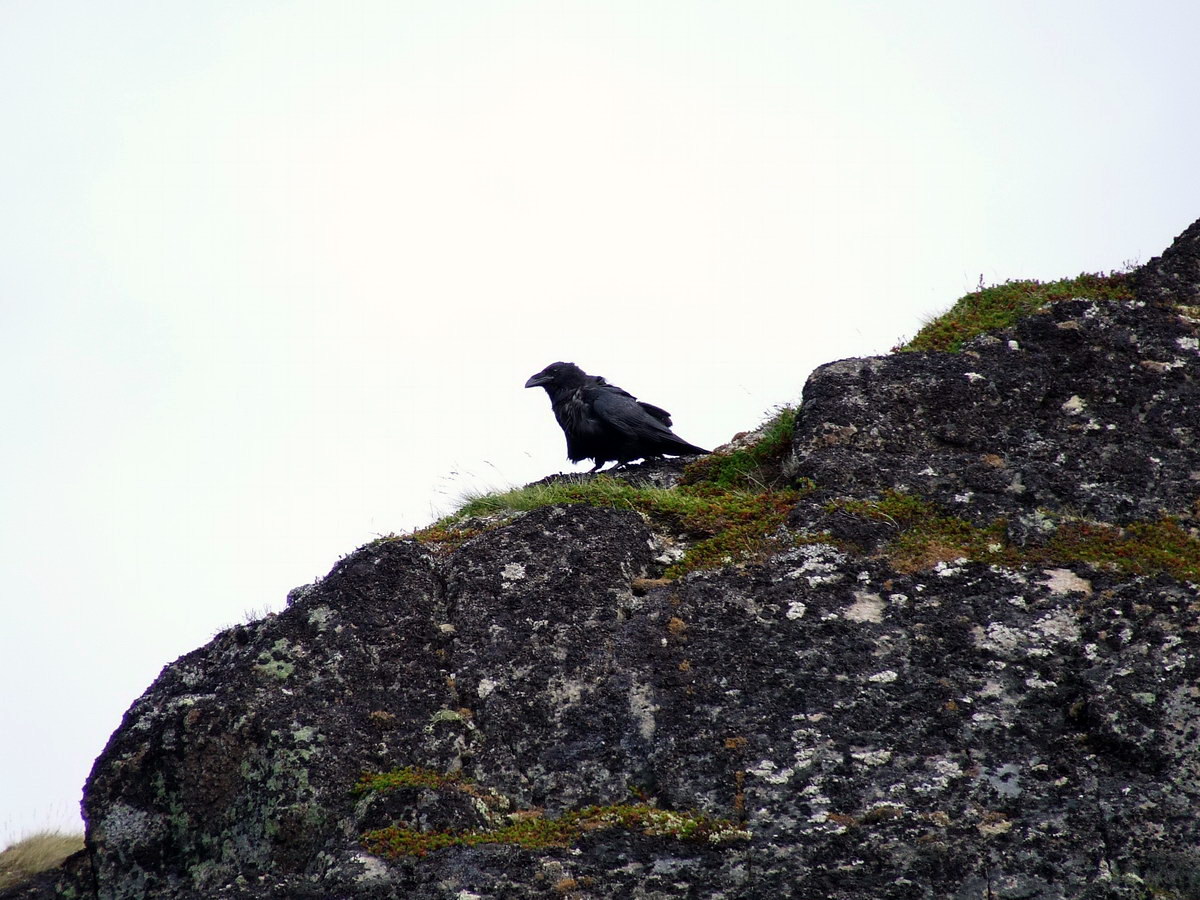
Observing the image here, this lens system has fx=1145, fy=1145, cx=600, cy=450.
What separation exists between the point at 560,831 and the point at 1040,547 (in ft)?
8.70

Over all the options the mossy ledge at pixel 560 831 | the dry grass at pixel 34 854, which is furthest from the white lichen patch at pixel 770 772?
the dry grass at pixel 34 854

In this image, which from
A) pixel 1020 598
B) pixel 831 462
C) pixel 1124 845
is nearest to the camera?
pixel 1124 845

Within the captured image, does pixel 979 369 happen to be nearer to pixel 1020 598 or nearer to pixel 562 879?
pixel 1020 598

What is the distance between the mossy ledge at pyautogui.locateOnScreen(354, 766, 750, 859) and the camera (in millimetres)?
4281

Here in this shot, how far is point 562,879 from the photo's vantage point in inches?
162

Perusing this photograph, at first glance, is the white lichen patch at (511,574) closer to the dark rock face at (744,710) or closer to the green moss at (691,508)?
the dark rock face at (744,710)

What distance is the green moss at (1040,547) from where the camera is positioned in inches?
203

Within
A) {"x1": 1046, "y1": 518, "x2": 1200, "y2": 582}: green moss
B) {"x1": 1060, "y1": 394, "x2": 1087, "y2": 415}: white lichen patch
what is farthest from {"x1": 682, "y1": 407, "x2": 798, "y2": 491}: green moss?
{"x1": 1046, "y1": 518, "x2": 1200, "y2": 582}: green moss

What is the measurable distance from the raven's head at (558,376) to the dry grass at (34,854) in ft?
17.1

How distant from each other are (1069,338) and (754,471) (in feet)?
6.64

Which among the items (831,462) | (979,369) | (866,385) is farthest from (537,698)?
(979,369)

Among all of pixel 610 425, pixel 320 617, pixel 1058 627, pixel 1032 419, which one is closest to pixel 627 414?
pixel 610 425

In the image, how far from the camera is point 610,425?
9305 millimetres

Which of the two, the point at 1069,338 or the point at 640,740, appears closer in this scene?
the point at 640,740
